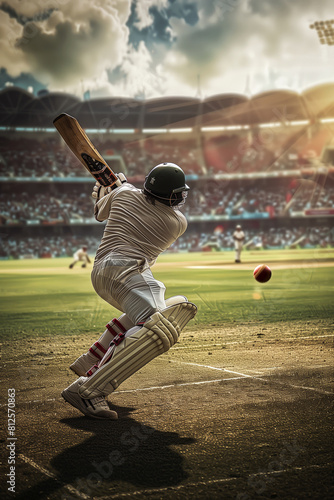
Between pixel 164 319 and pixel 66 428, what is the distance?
0.98 metres

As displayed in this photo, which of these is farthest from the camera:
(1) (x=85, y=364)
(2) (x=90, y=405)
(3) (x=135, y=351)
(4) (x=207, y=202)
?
(4) (x=207, y=202)

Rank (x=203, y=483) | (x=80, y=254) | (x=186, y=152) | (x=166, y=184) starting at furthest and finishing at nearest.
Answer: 1. (x=186, y=152)
2. (x=80, y=254)
3. (x=166, y=184)
4. (x=203, y=483)

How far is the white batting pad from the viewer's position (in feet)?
11.5

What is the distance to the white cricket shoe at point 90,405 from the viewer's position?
Answer: 3703 millimetres

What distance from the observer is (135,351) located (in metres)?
3.51

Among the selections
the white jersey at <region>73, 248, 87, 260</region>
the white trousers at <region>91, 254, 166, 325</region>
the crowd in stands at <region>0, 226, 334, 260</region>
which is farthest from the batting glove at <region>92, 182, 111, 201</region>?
the crowd in stands at <region>0, 226, 334, 260</region>

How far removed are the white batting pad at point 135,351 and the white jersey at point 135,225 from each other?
0.61 meters

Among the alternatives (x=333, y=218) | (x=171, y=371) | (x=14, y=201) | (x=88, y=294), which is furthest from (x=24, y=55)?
(x=171, y=371)

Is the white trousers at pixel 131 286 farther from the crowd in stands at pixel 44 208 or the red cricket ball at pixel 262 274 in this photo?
the crowd in stands at pixel 44 208

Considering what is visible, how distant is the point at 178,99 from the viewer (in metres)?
49.2

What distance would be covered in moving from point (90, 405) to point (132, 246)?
3.85 feet

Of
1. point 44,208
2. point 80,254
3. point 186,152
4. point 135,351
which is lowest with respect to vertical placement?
point 135,351

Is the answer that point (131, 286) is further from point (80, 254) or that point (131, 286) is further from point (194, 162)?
point (194, 162)

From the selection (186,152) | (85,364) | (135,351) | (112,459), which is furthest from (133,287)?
(186,152)
